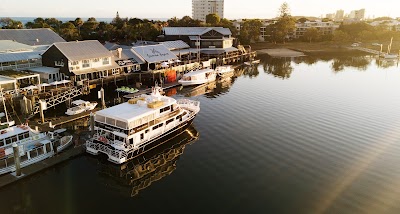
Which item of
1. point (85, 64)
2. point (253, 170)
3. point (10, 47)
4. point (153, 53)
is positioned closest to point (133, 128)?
point (253, 170)

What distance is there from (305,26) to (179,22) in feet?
232

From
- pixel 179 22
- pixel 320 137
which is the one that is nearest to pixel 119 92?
pixel 320 137

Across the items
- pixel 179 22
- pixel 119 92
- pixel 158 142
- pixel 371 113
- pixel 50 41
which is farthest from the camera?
pixel 179 22

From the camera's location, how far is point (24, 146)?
29.9 meters

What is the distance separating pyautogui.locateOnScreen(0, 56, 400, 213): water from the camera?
25312 millimetres

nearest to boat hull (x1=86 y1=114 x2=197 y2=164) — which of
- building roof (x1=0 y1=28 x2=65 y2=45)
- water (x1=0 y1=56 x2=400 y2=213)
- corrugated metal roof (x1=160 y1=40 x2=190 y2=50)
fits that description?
water (x1=0 y1=56 x2=400 y2=213)

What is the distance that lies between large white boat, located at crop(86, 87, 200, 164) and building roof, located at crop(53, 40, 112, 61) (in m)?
25.7

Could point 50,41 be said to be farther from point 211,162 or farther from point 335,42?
point 335,42

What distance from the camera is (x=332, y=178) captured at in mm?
29469

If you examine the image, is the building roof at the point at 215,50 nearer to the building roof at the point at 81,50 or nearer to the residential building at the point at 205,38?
the residential building at the point at 205,38

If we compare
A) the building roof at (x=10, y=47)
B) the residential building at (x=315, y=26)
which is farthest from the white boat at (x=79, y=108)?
the residential building at (x=315, y=26)

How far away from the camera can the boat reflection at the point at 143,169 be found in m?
28.6

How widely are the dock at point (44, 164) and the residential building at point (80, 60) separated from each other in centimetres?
2561

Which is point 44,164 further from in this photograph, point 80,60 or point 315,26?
point 315,26
